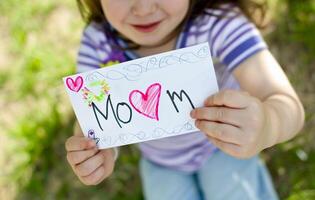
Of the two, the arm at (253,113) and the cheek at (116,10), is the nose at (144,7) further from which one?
the arm at (253,113)

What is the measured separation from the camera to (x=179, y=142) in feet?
4.30

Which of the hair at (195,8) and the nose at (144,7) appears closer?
the nose at (144,7)

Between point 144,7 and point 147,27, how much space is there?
72mm

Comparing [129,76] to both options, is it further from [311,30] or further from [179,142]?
[311,30]

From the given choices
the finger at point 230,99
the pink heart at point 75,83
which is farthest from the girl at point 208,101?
the pink heart at point 75,83

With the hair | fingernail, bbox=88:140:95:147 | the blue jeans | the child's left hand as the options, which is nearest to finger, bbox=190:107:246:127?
the child's left hand

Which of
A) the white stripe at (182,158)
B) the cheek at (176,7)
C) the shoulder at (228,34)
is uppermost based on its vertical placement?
the cheek at (176,7)

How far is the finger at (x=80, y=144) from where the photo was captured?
1.00m

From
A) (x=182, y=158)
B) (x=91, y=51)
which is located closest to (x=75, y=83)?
(x=91, y=51)

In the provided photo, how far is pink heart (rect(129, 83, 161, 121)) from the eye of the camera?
0.95m

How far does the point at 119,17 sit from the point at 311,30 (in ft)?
2.47

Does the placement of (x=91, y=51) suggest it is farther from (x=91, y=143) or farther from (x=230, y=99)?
(x=230, y=99)

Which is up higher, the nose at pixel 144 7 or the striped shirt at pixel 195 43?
the nose at pixel 144 7

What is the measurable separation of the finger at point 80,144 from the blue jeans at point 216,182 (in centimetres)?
41
